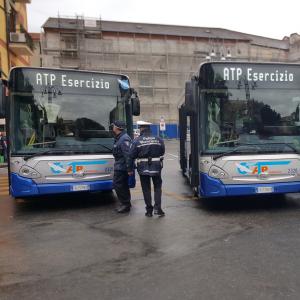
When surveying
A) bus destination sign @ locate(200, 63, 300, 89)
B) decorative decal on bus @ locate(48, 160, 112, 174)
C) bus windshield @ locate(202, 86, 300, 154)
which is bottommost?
decorative decal on bus @ locate(48, 160, 112, 174)

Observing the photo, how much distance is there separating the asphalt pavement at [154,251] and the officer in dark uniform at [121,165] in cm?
40

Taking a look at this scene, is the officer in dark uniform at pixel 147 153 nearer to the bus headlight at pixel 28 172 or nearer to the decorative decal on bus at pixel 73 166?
the decorative decal on bus at pixel 73 166

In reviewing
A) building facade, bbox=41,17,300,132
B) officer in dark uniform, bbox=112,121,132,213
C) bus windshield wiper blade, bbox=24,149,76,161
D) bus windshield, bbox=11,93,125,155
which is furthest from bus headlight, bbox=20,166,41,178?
building facade, bbox=41,17,300,132

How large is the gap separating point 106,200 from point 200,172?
2701 mm

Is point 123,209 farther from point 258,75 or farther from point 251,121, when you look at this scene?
point 258,75

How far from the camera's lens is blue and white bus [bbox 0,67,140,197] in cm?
832

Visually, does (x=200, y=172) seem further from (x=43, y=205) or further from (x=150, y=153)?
(x=43, y=205)

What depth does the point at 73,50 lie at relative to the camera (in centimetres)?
5066

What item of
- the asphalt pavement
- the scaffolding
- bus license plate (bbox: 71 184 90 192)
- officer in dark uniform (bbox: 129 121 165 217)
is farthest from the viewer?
the scaffolding

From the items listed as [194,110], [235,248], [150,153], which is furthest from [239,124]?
[235,248]

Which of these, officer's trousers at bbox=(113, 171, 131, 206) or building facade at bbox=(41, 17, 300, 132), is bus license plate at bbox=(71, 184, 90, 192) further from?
building facade at bbox=(41, 17, 300, 132)

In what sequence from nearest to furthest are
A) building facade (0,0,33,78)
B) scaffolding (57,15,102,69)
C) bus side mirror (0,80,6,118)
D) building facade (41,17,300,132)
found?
1. bus side mirror (0,80,6,118)
2. building facade (0,0,33,78)
3. scaffolding (57,15,102,69)
4. building facade (41,17,300,132)

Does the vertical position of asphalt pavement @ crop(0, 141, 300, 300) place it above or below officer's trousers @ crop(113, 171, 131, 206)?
below

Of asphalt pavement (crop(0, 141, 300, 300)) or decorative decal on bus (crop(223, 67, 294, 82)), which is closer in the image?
asphalt pavement (crop(0, 141, 300, 300))
